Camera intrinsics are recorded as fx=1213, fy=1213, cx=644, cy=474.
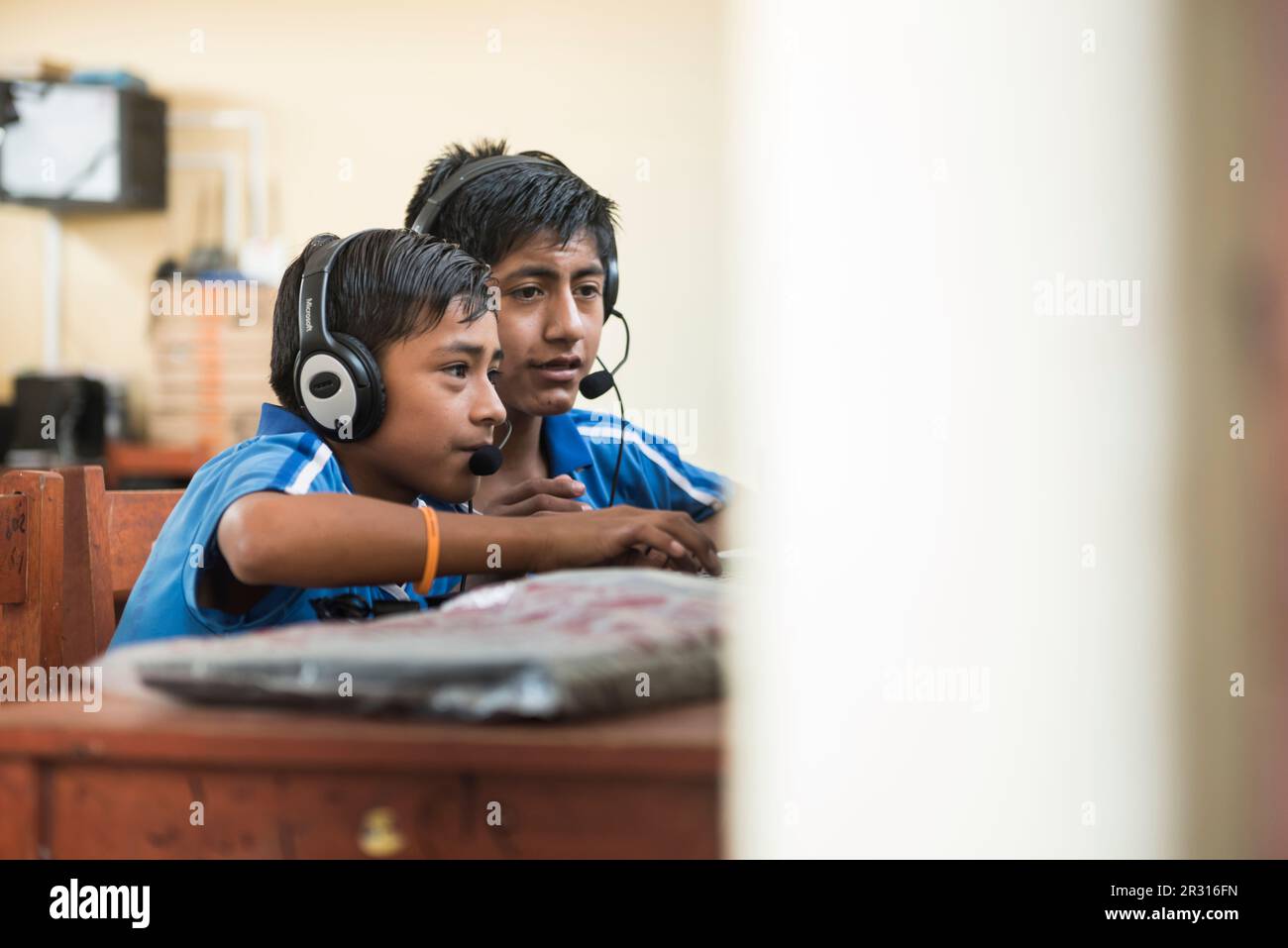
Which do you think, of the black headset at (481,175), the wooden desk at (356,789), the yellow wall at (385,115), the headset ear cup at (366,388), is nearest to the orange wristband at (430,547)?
the headset ear cup at (366,388)

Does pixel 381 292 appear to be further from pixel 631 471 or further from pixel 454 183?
pixel 631 471

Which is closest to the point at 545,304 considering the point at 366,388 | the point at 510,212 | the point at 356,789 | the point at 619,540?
the point at 510,212

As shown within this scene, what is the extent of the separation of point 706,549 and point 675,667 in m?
0.40

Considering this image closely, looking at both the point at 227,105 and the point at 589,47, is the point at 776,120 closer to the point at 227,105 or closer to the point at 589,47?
the point at 589,47

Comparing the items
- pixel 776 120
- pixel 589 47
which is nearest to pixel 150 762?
pixel 776 120

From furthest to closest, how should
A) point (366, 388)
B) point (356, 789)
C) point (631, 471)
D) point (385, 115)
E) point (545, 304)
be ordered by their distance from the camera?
point (385, 115) → point (631, 471) → point (545, 304) → point (366, 388) → point (356, 789)

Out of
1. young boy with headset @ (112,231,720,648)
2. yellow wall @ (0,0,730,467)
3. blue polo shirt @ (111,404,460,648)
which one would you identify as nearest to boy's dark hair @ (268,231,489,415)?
young boy with headset @ (112,231,720,648)

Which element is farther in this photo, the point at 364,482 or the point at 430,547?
the point at 364,482

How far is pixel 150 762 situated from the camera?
0.43 m

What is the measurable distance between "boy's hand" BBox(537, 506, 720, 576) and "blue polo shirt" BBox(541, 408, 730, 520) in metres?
0.45

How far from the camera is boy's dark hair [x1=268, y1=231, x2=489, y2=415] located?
1065mm

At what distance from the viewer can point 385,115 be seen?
13.2 feet

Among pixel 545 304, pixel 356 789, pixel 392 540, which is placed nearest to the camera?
pixel 356 789

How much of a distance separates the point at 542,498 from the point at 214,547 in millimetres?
339
